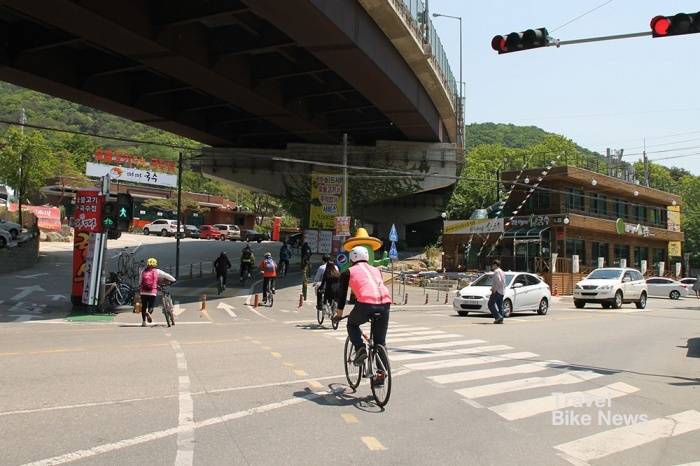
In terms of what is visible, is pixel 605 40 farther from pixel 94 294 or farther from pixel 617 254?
pixel 617 254

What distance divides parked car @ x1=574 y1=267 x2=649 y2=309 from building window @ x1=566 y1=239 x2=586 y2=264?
55.9ft

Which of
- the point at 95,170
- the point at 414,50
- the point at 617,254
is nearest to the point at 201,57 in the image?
the point at 414,50

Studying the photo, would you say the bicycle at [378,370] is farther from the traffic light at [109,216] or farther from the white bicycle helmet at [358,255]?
the traffic light at [109,216]

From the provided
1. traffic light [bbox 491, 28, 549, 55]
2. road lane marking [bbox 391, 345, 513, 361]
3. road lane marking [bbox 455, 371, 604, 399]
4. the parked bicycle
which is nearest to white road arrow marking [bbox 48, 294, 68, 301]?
the parked bicycle

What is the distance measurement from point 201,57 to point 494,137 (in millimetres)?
95860

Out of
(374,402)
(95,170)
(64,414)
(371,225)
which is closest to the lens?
(64,414)

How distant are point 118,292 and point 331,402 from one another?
1576 centimetres

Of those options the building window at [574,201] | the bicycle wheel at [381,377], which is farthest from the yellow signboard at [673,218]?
the bicycle wheel at [381,377]

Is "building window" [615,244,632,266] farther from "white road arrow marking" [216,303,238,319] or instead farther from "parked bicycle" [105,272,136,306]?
"parked bicycle" [105,272,136,306]

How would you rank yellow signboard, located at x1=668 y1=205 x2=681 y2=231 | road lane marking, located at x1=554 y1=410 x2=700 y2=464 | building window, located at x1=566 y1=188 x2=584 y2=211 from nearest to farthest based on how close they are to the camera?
road lane marking, located at x1=554 y1=410 x2=700 y2=464 < building window, located at x1=566 y1=188 x2=584 y2=211 < yellow signboard, located at x1=668 y1=205 x2=681 y2=231

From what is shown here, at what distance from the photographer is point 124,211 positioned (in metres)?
20.1

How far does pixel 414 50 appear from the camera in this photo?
2580 centimetres

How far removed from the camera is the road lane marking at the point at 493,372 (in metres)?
9.09

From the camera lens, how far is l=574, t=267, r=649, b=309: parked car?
1024 inches
